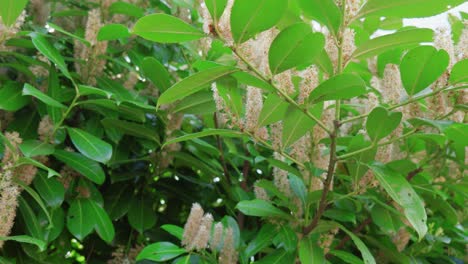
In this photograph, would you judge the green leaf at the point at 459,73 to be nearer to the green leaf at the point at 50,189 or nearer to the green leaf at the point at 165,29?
the green leaf at the point at 165,29

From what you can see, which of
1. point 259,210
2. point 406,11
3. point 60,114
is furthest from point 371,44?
point 60,114

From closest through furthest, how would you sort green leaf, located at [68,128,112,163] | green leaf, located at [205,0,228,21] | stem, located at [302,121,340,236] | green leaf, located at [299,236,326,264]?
1. green leaf, located at [205,0,228,21]
2. stem, located at [302,121,340,236]
3. green leaf, located at [299,236,326,264]
4. green leaf, located at [68,128,112,163]

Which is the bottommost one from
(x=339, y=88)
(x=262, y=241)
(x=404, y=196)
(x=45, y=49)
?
(x=262, y=241)

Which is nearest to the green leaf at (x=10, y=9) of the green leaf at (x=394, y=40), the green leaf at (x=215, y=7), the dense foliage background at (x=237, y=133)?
the dense foliage background at (x=237, y=133)

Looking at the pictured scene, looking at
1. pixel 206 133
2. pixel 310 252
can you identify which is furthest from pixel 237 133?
pixel 310 252

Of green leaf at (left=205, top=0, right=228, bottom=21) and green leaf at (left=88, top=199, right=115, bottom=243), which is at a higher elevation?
green leaf at (left=205, top=0, right=228, bottom=21)

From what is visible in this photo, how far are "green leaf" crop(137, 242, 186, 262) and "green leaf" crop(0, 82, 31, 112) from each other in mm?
467

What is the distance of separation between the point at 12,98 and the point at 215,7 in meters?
0.66

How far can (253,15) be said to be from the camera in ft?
2.83

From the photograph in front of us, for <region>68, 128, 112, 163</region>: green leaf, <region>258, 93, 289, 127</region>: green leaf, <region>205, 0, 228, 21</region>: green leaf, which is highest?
<region>205, 0, 228, 21</region>: green leaf

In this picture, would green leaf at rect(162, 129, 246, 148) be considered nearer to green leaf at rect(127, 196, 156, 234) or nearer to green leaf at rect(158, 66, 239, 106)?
green leaf at rect(158, 66, 239, 106)

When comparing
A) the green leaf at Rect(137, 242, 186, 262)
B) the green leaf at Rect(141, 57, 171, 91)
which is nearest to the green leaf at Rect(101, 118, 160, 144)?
the green leaf at Rect(141, 57, 171, 91)

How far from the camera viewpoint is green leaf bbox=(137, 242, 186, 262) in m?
1.16

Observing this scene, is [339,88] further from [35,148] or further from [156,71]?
[35,148]
